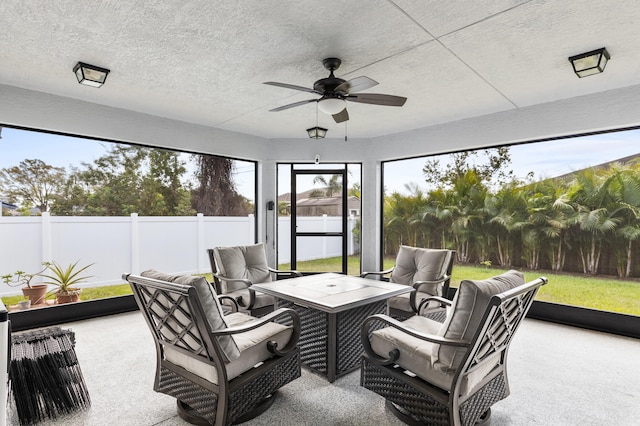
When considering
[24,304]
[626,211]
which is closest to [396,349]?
[24,304]

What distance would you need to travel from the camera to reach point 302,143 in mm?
6043

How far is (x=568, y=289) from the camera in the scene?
5.40m

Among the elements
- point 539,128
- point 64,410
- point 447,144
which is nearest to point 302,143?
point 447,144

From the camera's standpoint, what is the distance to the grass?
189 inches

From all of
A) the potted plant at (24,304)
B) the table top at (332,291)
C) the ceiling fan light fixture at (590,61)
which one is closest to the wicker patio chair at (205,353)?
the table top at (332,291)

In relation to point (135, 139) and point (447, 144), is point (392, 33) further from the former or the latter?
point (135, 139)

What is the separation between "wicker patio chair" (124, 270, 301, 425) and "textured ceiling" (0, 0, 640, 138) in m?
1.81

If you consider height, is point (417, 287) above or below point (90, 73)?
below

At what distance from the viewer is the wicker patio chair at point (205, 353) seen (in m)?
1.87

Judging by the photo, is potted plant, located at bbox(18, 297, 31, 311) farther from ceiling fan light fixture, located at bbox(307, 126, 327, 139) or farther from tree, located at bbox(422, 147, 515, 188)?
tree, located at bbox(422, 147, 515, 188)

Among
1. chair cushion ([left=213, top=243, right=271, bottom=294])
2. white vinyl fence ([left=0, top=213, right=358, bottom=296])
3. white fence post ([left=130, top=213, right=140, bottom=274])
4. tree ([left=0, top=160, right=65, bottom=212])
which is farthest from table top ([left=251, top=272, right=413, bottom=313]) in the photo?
tree ([left=0, top=160, right=65, bottom=212])

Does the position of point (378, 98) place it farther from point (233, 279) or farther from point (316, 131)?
point (233, 279)

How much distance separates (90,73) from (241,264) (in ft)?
8.11

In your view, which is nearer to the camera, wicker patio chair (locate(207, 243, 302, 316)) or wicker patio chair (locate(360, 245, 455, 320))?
wicker patio chair (locate(360, 245, 455, 320))
